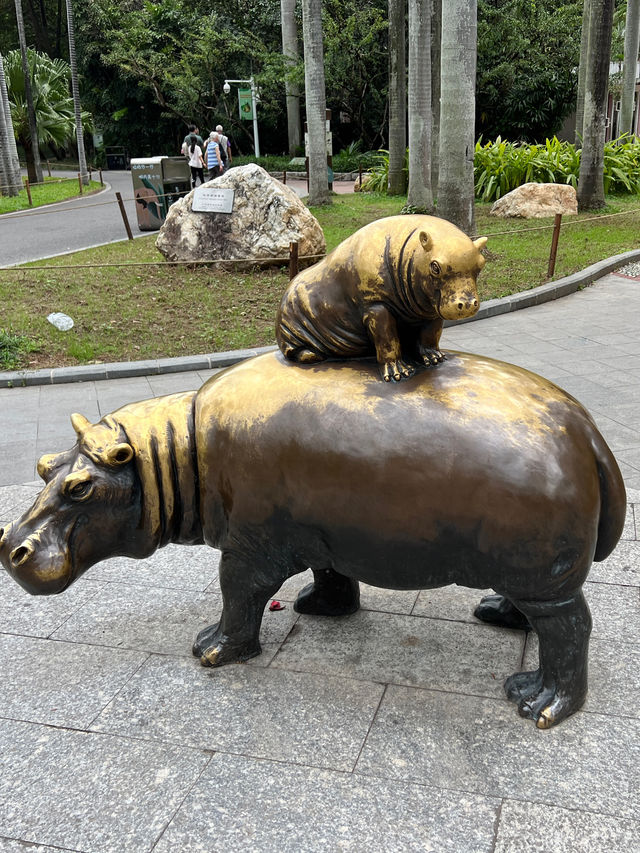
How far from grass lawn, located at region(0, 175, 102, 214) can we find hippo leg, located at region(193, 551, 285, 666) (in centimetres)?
2236

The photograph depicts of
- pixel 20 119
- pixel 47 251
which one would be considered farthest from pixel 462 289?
pixel 20 119

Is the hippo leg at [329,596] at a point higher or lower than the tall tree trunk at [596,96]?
lower

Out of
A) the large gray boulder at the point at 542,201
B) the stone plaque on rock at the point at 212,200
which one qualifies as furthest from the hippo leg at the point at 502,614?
the large gray boulder at the point at 542,201

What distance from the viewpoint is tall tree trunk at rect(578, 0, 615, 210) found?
14844mm

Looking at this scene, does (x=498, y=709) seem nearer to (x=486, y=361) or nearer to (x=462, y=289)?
(x=486, y=361)

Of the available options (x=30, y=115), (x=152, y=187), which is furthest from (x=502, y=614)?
(x=30, y=115)

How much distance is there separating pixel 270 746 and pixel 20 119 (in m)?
36.6

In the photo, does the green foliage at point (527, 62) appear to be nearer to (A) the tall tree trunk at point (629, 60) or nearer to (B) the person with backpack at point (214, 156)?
(A) the tall tree trunk at point (629, 60)

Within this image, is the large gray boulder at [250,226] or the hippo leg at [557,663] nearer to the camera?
the hippo leg at [557,663]

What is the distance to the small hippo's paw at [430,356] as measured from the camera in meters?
2.99

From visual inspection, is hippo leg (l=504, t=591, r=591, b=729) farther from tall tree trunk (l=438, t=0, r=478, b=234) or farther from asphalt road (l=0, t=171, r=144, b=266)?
asphalt road (l=0, t=171, r=144, b=266)

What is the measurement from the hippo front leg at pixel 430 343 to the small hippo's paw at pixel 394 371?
0.44 ft

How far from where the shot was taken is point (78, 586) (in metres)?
4.28

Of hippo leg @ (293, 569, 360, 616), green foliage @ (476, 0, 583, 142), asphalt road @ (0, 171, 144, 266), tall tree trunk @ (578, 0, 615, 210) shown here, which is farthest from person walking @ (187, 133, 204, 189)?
hippo leg @ (293, 569, 360, 616)
